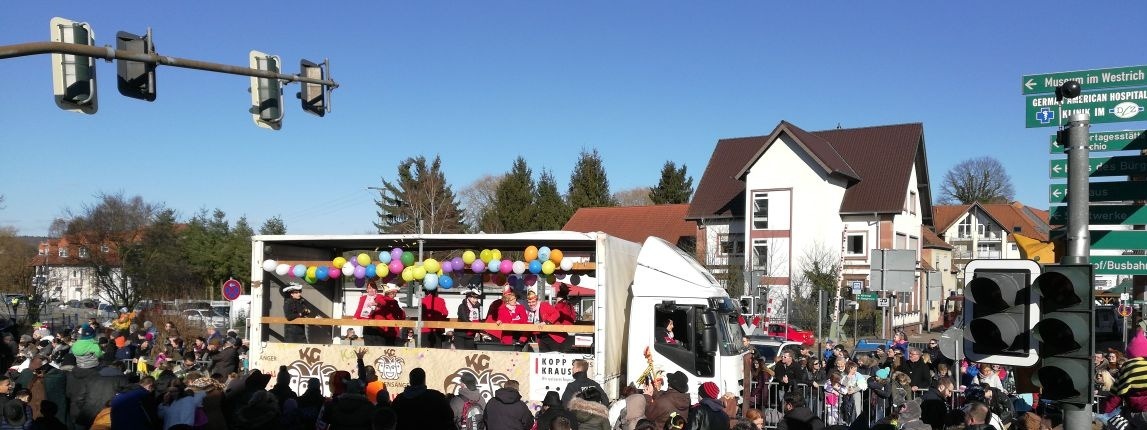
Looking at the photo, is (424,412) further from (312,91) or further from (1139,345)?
(1139,345)

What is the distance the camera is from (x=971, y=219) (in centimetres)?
6731

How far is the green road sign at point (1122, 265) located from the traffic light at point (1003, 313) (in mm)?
5698

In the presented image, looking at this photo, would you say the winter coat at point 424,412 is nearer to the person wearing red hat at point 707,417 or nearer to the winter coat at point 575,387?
the winter coat at point 575,387

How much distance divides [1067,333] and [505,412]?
528 cm

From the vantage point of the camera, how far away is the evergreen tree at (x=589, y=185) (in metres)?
71.6

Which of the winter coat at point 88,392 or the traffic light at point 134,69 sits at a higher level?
the traffic light at point 134,69

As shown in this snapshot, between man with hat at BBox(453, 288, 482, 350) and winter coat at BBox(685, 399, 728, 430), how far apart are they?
421cm

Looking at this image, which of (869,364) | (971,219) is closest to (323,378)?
(869,364)

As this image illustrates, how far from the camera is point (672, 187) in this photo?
7112 cm

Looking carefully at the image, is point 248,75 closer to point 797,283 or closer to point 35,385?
point 35,385

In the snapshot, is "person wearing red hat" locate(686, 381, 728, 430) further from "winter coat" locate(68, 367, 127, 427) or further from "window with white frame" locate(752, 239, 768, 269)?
"window with white frame" locate(752, 239, 768, 269)

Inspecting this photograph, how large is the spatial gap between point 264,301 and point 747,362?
683 centimetres

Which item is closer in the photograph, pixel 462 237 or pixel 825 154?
pixel 462 237

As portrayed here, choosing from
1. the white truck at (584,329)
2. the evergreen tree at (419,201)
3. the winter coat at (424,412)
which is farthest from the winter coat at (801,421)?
the evergreen tree at (419,201)
